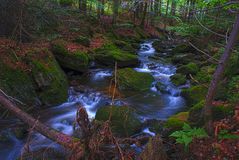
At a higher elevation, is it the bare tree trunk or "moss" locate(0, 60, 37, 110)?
the bare tree trunk

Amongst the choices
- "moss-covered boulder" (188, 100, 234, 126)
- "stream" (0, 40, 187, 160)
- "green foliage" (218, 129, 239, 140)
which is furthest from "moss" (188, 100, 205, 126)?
"stream" (0, 40, 187, 160)

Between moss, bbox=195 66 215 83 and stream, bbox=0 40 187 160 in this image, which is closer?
stream, bbox=0 40 187 160

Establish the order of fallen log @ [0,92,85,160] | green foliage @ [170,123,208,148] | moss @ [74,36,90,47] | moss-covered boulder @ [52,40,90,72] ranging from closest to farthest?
fallen log @ [0,92,85,160]
green foliage @ [170,123,208,148]
moss-covered boulder @ [52,40,90,72]
moss @ [74,36,90,47]

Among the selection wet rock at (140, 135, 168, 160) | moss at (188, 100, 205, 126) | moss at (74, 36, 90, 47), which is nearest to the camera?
wet rock at (140, 135, 168, 160)

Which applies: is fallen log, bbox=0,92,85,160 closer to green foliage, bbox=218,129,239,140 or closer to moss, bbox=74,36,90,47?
green foliage, bbox=218,129,239,140

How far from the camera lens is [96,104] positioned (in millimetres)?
10078

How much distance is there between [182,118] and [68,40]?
8.68m

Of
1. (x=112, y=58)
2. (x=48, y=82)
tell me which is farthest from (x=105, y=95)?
(x=112, y=58)

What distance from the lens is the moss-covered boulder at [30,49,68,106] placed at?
9.66m

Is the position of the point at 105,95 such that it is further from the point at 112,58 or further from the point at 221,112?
the point at 221,112

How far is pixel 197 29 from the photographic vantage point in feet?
49.9

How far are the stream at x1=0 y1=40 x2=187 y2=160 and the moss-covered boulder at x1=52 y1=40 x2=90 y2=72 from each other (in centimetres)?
58

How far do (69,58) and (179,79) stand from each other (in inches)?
189

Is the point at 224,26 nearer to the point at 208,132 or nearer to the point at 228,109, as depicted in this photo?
the point at 228,109
